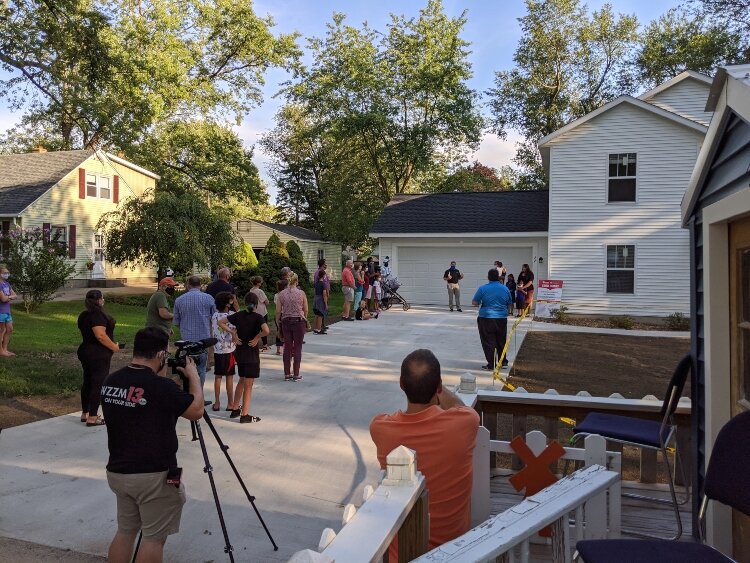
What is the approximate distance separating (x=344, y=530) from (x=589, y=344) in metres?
13.0

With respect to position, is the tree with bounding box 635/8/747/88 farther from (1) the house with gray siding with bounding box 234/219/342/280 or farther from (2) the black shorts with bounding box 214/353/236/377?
(2) the black shorts with bounding box 214/353/236/377

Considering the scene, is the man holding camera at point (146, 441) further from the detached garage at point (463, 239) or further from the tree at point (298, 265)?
the tree at point (298, 265)

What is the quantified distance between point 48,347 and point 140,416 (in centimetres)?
993

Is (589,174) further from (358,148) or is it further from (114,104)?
(358,148)

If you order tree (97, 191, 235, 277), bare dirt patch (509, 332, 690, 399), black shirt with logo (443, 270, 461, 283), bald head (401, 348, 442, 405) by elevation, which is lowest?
bare dirt patch (509, 332, 690, 399)

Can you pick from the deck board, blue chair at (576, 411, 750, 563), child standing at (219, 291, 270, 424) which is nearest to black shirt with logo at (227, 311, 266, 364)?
child standing at (219, 291, 270, 424)

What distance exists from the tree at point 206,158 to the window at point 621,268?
20.2 meters

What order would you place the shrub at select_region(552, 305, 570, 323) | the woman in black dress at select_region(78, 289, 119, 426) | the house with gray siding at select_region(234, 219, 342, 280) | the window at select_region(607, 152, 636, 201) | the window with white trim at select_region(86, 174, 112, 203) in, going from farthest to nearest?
the house with gray siding at select_region(234, 219, 342, 280), the window with white trim at select_region(86, 174, 112, 203), the window at select_region(607, 152, 636, 201), the shrub at select_region(552, 305, 570, 323), the woman in black dress at select_region(78, 289, 119, 426)

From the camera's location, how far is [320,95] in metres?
34.4

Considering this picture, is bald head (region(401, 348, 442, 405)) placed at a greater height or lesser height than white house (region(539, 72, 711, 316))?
lesser

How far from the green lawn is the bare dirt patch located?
22.0 ft

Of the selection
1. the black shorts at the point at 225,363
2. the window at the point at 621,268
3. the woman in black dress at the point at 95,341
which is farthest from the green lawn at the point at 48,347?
the window at the point at 621,268

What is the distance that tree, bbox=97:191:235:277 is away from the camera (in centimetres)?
2183

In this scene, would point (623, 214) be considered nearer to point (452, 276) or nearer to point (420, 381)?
point (452, 276)
